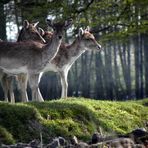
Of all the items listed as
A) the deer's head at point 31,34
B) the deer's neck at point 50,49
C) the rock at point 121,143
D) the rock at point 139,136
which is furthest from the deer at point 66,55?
the rock at point 121,143

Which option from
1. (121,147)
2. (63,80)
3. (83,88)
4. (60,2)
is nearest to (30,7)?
(60,2)

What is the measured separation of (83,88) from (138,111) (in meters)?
30.2

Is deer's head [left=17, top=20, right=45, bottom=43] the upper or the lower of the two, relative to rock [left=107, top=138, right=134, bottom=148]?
upper

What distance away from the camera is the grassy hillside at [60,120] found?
10.0 meters

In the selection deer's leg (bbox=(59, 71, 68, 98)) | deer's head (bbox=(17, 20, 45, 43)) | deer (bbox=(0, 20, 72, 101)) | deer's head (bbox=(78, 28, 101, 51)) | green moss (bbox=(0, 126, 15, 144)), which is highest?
deer's head (bbox=(17, 20, 45, 43))

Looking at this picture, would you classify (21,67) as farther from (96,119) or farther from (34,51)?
(96,119)

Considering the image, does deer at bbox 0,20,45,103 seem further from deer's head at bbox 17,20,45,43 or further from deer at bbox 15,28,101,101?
deer at bbox 15,28,101,101

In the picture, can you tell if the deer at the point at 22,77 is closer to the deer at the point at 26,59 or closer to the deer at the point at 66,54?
the deer at the point at 66,54

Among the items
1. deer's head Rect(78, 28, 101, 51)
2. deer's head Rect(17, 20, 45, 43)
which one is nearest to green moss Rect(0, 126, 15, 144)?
deer's head Rect(17, 20, 45, 43)

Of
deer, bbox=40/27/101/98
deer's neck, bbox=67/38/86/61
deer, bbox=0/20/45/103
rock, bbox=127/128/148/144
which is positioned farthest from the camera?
deer's neck, bbox=67/38/86/61

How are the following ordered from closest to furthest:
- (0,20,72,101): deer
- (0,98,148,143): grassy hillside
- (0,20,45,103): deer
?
(0,98,148,143): grassy hillside < (0,20,72,101): deer < (0,20,45,103): deer

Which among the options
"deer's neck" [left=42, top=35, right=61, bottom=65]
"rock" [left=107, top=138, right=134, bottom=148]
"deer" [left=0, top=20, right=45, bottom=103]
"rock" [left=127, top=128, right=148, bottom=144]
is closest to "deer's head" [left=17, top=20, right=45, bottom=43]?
"deer" [left=0, top=20, right=45, bottom=103]

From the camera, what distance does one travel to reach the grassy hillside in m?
10.0

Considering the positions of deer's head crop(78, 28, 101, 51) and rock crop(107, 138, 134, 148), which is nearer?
rock crop(107, 138, 134, 148)
